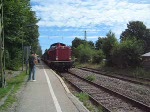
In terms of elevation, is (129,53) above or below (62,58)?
above

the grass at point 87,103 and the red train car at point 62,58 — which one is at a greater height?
the red train car at point 62,58

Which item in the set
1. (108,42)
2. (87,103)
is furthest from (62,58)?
(87,103)

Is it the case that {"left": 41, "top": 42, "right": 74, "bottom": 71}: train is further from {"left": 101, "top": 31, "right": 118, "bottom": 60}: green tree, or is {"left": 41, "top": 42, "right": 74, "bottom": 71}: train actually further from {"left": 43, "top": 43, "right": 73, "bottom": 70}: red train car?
{"left": 101, "top": 31, "right": 118, "bottom": 60}: green tree

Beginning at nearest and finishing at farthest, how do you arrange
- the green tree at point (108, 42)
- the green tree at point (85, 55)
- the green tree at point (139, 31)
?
the green tree at point (108, 42) < the green tree at point (85, 55) < the green tree at point (139, 31)

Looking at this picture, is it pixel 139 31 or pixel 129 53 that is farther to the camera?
pixel 139 31

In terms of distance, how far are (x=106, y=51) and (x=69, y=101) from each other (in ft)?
137

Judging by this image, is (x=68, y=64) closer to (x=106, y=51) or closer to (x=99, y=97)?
(x=106, y=51)

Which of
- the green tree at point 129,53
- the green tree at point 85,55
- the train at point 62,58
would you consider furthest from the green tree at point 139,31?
the train at point 62,58

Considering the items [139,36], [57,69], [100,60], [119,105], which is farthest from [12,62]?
[139,36]

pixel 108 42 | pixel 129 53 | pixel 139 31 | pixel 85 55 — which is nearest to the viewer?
pixel 129 53

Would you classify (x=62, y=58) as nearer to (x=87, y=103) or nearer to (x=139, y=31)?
(x=87, y=103)

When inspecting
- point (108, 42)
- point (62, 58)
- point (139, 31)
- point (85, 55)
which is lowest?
point (62, 58)

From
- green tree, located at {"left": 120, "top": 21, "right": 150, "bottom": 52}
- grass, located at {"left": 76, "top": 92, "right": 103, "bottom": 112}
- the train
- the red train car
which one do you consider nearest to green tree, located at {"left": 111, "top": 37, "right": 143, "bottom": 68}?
the train

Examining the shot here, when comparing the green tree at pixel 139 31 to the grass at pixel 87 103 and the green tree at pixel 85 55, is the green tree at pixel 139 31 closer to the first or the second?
the green tree at pixel 85 55
